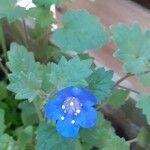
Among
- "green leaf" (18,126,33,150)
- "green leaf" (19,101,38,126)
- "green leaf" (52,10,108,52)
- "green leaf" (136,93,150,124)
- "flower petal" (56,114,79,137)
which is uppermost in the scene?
"green leaf" (52,10,108,52)

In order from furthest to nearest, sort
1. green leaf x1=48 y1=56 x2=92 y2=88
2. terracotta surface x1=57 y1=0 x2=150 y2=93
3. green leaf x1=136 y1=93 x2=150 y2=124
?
terracotta surface x1=57 y1=0 x2=150 y2=93 → green leaf x1=136 y1=93 x2=150 y2=124 → green leaf x1=48 y1=56 x2=92 y2=88

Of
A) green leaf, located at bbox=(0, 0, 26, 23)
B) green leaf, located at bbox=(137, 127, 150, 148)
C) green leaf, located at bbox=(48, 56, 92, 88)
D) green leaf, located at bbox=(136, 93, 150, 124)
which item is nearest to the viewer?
green leaf, located at bbox=(48, 56, 92, 88)

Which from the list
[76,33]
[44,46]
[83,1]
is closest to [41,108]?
[76,33]

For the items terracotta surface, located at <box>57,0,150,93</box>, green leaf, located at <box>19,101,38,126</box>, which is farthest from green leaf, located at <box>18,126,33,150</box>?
terracotta surface, located at <box>57,0,150,93</box>

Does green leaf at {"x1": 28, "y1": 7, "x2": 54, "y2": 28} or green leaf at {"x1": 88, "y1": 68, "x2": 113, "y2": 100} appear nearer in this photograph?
green leaf at {"x1": 88, "y1": 68, "x2": 113, "y2": 100}

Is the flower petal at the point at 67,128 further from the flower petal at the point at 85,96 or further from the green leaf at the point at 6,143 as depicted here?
the green leaf at the point at 6,143

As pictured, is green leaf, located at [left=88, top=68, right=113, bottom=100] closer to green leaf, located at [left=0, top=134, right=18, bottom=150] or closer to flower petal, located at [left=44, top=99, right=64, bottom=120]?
flower petal, located at [left=44, top=99, right=64, bottom=120]

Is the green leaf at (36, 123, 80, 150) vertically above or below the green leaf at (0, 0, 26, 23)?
below

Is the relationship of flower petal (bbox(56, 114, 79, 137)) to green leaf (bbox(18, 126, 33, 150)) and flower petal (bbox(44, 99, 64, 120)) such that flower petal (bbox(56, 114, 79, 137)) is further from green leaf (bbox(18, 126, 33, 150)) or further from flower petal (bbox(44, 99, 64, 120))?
green leaf (bbox(18, 126, 33, 150))

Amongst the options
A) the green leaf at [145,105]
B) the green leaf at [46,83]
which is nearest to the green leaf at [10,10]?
the green leaf at [46,83]
